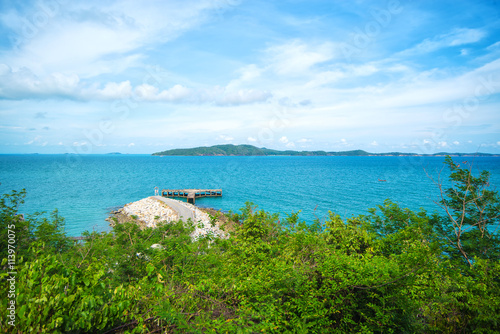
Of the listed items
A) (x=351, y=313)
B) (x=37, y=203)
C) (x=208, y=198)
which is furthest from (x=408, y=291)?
(x=37, y=203)

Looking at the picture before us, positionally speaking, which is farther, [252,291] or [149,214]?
[149,214]

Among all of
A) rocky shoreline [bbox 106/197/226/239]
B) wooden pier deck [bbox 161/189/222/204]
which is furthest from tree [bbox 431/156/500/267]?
wooden pier deck [bbox 161/189/222/204]

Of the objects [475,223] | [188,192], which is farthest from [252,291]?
[188,192]

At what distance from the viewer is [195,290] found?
5383 mm

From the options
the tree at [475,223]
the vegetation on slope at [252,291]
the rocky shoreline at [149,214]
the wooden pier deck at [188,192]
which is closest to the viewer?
the vegetation on slope at [252,291]

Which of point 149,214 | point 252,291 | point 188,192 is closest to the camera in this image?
point 252,291

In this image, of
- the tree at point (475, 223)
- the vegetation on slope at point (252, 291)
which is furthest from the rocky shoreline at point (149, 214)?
the tree at point (475, 223)

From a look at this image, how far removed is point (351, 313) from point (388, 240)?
5.17 meters

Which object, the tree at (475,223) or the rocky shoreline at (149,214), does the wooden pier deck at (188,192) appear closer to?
the rocky shoreline at (149,214)

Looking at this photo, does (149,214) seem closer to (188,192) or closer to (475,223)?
(188,192)

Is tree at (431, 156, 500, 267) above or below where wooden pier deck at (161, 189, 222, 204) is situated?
above

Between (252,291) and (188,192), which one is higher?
(252,291)

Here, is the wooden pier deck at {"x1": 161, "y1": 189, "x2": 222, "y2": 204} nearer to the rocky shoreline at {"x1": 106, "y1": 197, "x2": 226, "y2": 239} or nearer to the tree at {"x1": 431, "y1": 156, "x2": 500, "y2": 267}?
the rocky shoreline at {"x1": 106, "y1": 197, "x2": 226, "y2": 239}

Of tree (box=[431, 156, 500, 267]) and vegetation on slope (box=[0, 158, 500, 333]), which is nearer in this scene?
vegetation on slope (box=[0, 158, 500, 333])
